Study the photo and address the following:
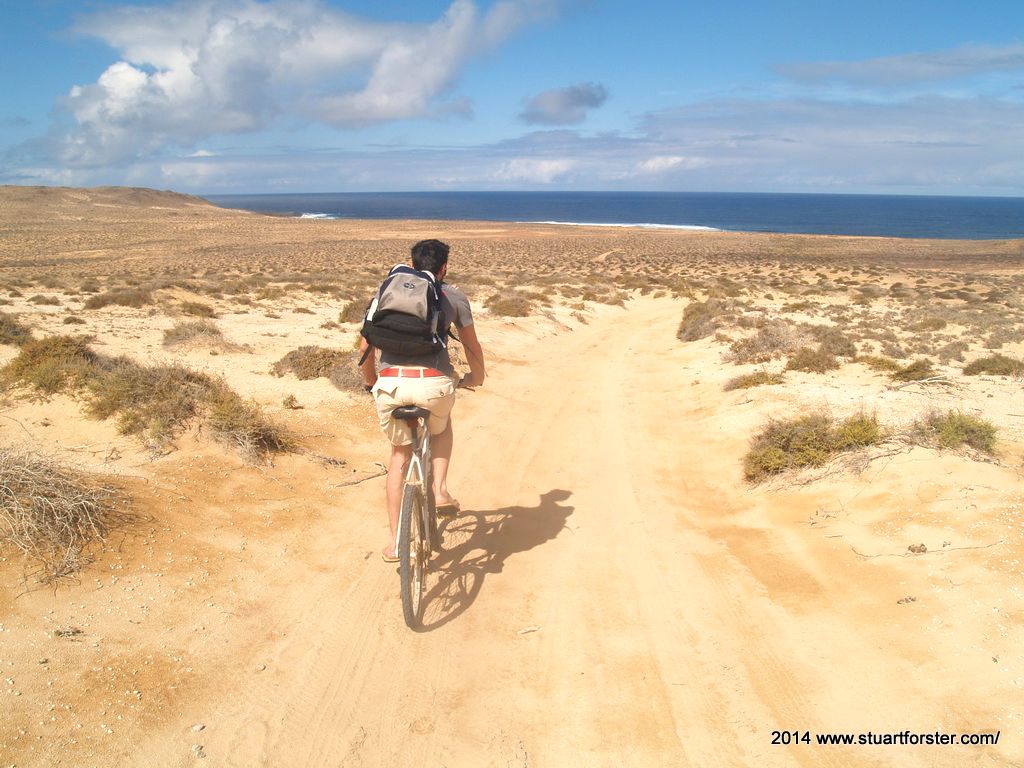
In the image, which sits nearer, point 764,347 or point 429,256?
point 429,256

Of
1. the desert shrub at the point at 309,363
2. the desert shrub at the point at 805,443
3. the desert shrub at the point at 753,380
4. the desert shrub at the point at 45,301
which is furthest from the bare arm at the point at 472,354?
the desert shrub at the point at 45,301

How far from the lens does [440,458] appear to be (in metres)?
4.45

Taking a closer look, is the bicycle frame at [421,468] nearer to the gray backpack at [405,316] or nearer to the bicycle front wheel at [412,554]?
the bicycle front wheel at [412,554]

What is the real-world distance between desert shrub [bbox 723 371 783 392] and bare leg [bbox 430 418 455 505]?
267 inches

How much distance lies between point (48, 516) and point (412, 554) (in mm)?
2428

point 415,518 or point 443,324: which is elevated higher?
point 443,324

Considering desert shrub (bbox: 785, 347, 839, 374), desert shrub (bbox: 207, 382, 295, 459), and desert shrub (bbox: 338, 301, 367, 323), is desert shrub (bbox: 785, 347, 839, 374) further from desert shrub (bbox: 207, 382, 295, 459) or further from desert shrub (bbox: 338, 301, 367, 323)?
desert shrub (bbox: 338, 301, 367, 323)

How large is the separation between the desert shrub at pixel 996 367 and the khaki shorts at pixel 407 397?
10.5m

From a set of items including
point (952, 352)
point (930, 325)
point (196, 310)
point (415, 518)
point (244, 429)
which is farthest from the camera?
point (930, 325)

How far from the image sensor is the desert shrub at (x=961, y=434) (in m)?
5.98

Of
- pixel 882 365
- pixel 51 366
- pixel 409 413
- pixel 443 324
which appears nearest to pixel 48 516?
pixel 409 413

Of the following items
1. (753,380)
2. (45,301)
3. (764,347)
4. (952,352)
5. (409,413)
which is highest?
(409,413)

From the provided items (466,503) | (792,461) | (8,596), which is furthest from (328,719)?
(792,461)

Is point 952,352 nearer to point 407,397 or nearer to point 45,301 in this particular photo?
point 407,397
